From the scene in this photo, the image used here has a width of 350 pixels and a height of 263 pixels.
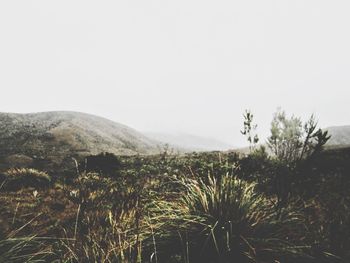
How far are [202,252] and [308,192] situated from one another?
13.5 feet

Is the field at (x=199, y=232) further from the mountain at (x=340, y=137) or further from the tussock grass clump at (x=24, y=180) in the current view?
the mountain at (x=340, y=137)

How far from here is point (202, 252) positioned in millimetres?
3439

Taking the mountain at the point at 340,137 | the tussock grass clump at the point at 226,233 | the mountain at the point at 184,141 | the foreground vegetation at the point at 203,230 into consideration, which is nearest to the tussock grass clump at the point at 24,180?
the foreground vegetation at the point at 203,230

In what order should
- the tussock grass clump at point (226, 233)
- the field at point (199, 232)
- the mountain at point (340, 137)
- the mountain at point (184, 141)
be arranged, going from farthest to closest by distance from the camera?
1. the mountain at point (184, 141)
2. the mountain at point (340, 137)
3. the tussock grass clump at point (226, 233)
4. the field at point (199, 232)

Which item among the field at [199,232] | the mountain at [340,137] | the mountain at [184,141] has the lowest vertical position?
the mountain at [184,141]

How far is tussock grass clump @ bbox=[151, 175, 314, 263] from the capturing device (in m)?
3.39

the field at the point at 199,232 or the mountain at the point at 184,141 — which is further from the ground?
the field at the point at 199,232

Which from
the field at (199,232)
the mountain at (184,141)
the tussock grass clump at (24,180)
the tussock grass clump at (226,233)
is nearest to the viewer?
the field at (199,232)

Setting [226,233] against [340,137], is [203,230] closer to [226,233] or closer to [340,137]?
[226,233]

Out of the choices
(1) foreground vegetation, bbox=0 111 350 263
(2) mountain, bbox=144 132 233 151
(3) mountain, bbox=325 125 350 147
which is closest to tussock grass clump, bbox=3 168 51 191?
(1) foreground vegetation, bbox=0 111 350 263

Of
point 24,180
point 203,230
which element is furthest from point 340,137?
point 203,230

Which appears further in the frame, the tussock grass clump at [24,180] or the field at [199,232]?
the tussock grass clump at [24,180]

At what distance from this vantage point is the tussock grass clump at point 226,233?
3393 millimetres

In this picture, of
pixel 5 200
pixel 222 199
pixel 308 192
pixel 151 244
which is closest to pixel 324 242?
pixel 222 199
